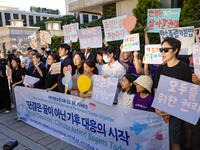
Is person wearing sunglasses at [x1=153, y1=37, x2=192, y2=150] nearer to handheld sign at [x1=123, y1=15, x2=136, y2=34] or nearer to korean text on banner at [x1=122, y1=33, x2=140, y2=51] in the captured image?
korean text on banner at [x1=122, y1=33, x2=140, y2=51]

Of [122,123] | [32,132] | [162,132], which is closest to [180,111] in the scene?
→ [162,132]

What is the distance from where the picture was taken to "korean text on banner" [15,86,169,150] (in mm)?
2455

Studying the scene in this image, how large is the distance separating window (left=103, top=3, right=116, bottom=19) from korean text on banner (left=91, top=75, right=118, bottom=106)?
8.67m

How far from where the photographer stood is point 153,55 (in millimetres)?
3271

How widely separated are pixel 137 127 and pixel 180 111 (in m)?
0.68

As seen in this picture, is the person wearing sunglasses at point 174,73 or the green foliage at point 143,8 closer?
the person wearing sunglasses at point 174,73

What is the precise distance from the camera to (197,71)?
230cm

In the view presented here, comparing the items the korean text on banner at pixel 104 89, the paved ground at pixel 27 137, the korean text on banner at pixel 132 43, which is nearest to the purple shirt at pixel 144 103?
the korean text on banner at pixel 104 89

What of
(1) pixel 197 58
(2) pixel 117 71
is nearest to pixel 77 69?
(2) pixel 117 71

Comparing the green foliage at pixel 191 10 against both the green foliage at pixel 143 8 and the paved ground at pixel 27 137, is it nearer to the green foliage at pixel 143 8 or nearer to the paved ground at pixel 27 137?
the green foliage at pixel 143 8

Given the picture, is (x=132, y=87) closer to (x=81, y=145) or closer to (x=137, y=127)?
(x=137, y=127)

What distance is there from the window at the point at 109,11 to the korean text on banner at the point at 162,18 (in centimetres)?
750

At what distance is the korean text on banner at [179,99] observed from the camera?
206 centimetres

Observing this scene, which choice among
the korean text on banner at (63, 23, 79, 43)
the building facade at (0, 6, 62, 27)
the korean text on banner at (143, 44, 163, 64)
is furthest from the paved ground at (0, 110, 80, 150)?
the building facade at (0, 6, 62, 27)
